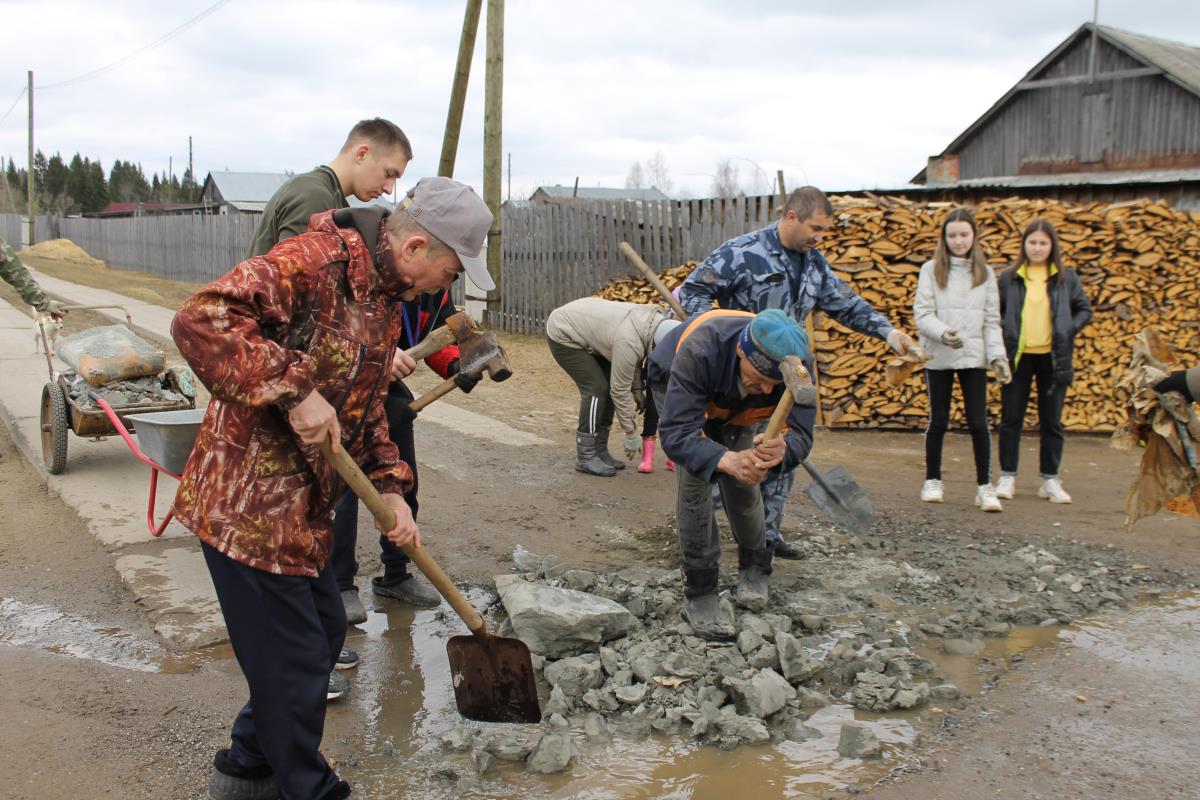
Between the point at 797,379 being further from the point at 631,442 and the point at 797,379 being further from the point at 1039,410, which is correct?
the point at 1039,410

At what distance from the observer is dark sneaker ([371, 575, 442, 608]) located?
13.8 ft

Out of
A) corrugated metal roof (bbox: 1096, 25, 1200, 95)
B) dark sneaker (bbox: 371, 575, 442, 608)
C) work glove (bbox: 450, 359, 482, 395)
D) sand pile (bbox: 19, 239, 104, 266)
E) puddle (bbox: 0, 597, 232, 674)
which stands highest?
corrugated metal roof (bbox: 1096, 25, 1200, 95)

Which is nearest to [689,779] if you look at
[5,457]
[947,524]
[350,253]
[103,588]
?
[350,253]

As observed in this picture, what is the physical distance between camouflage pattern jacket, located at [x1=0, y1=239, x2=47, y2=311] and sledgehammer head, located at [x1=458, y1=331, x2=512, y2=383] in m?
3.45

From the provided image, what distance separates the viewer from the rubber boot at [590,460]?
22.1 ft

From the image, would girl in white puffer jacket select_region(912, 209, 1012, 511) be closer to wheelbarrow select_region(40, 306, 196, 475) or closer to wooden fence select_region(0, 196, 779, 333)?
wooden fence select_region(0, 196, 779, 333)

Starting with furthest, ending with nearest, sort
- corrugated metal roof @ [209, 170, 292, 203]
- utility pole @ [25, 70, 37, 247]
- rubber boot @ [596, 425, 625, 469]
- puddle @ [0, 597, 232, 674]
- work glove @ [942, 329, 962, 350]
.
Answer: corrugated metal roof @ [209, 170, 292, 203]
utility pole @ [25, 70, 37, 247]
rubber boot @ [596, 425, 625, 469]
work glove @ [942, 329, 962, 350]
puddle @ [0, 597, 232, 674]

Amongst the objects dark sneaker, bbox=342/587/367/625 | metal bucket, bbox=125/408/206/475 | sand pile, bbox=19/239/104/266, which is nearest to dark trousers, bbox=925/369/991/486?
dark sneaker, bbox=342/587/367/625

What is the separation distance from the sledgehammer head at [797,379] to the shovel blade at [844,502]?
6.29ft

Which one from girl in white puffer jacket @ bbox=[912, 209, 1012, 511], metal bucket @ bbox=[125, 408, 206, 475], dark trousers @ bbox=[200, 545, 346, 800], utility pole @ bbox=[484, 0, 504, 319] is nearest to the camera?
dark trousers @ bbox=[200, 545, 346, 800]

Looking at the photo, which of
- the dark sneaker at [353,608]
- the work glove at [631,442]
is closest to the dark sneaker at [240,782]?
the dark sneaker at [353,608]

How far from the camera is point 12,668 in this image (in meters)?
3.50

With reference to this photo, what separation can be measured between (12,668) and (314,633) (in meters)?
1.84

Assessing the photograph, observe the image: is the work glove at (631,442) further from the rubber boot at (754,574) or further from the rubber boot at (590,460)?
the rubber boot at (754,574)
